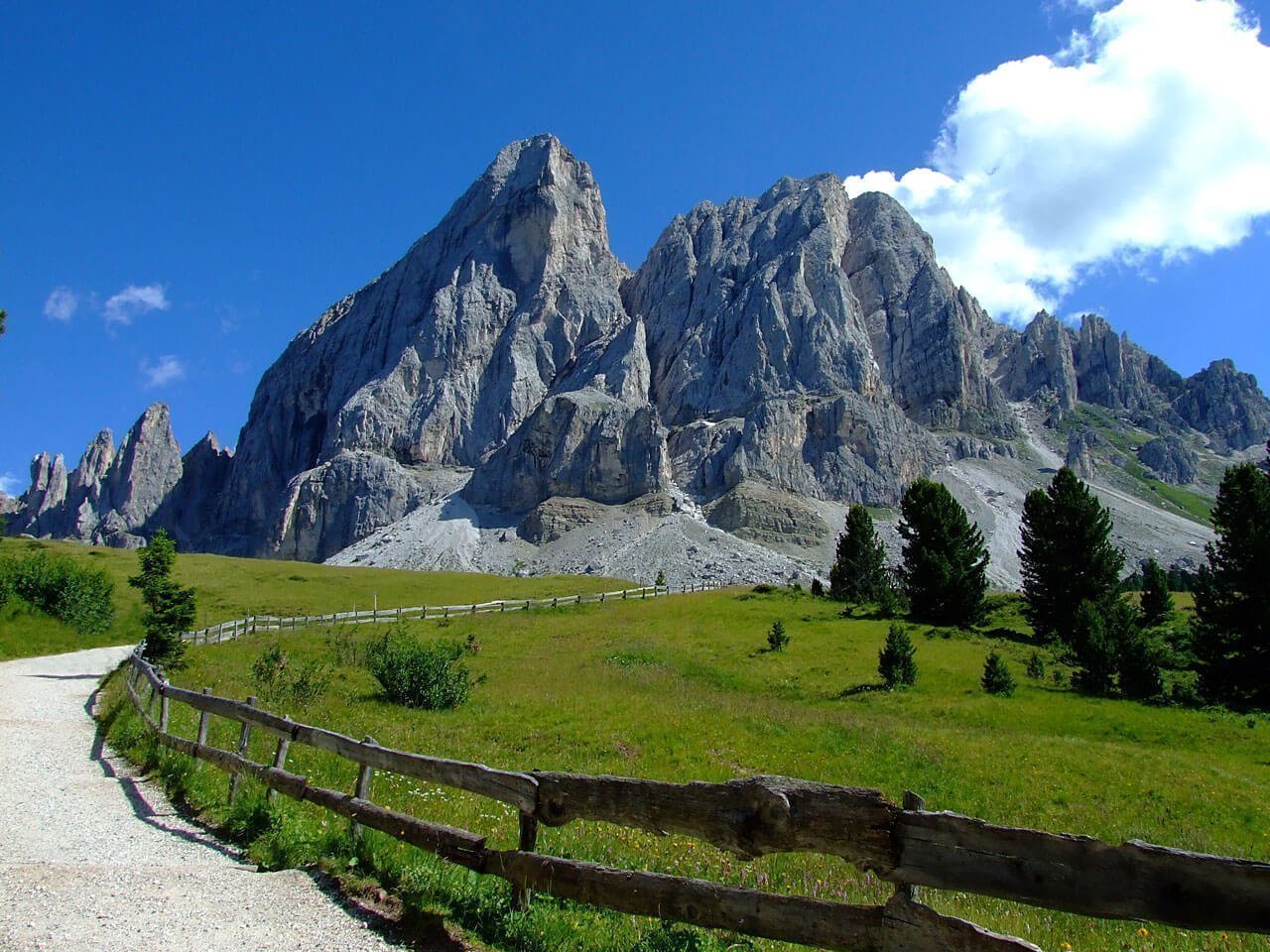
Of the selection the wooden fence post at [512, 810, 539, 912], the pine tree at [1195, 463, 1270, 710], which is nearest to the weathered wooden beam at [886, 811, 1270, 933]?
the wooden fence post at [512, 810, 539, 912]

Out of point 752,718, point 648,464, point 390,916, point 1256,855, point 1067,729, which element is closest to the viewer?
point 390,916

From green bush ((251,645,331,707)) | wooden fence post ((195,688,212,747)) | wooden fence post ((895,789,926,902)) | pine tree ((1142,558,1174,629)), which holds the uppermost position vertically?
pine tree ((1142,558,1174,629))

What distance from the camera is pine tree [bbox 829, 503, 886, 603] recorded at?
191ft

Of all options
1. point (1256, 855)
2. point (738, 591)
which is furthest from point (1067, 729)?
point (738, 591)

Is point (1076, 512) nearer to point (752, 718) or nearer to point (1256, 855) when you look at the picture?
point (752, 718)

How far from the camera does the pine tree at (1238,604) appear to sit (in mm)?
30953

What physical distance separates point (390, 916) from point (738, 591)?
57233 mm

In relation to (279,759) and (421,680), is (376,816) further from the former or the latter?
(421,680)

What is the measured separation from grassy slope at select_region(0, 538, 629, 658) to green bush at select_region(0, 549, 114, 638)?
861mm

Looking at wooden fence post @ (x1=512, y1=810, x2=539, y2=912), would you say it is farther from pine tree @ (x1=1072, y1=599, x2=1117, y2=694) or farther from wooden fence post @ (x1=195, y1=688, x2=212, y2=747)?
pine tree @ (x1=1072, y1=599, x2=1117, y2=694)

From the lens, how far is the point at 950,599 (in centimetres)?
4922

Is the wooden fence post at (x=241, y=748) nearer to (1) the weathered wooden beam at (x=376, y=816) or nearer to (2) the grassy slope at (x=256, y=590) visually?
(1) the weathered wooden beam at (x=376, y=816)

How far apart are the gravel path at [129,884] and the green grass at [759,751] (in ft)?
2.13

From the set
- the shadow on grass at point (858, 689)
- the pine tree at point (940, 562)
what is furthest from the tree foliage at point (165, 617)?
the pine tree at point (940, 562)
